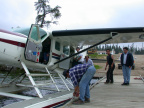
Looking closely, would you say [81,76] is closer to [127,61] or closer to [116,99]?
[116,99]

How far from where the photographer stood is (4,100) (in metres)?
6.37

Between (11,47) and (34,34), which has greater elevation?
(34,34)

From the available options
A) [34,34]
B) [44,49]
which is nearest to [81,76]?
[34,34]

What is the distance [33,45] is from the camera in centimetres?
539

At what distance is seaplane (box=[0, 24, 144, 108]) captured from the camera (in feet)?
15.7

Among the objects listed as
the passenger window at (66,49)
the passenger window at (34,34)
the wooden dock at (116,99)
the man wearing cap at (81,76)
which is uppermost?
the passenger window at (34,34)

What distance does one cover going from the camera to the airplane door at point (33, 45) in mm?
5176

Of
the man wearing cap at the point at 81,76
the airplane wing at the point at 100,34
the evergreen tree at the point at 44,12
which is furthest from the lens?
the evergreen tree at the point at 44,12

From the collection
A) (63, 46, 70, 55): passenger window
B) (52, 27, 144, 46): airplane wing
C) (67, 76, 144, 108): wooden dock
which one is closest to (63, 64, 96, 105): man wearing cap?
(67, 76, 144, 108): wooden dock

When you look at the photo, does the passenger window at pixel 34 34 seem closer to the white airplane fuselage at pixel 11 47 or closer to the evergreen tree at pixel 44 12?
the white airplane fuselage at pixel 11 47

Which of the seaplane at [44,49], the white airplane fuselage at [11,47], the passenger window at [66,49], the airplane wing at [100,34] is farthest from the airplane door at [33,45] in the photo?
the passenger window at [66,49]

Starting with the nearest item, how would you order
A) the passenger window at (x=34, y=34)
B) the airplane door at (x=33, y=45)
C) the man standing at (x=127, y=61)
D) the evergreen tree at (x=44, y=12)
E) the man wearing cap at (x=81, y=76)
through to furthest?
the man wearing cap at (x=81, y=76), the airplane door at (x=33, y=45), the passenger window at (x=34, y=34), the man standing at (x=127, y=61), the evergreen tree at (x=44, y=12)

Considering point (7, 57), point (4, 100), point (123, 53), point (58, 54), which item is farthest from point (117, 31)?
point (4, 100)

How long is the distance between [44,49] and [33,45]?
1491 mm
